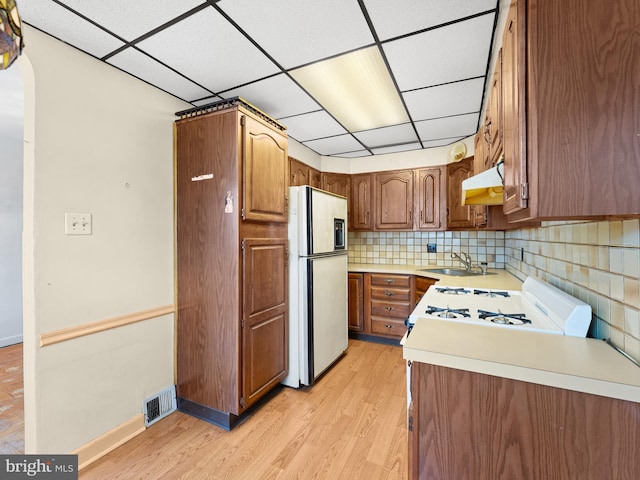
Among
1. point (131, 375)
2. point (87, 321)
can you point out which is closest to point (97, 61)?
point (87, 321)

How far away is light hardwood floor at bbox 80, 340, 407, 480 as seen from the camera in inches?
58.9

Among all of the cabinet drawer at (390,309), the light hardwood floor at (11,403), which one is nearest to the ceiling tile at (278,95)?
the cabinet drawer at (390,309)

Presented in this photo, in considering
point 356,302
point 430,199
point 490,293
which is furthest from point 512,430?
point 430,199

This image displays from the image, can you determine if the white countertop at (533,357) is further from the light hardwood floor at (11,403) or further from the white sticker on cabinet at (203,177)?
the light hardwood floor at (11,403)

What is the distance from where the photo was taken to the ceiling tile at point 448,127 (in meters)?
2.54

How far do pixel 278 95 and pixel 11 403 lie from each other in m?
3.03

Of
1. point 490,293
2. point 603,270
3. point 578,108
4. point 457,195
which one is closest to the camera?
point 578,108

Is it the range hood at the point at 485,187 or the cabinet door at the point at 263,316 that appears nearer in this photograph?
the range hood at the point at 485,187

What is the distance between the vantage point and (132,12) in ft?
4.27

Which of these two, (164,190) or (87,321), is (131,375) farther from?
(164,190)

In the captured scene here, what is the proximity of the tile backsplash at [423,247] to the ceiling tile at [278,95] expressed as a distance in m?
2.08

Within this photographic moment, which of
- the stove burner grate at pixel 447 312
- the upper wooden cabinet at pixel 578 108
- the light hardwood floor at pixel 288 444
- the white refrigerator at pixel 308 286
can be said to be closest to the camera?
the upper wooden cabinet at pixel 578 108

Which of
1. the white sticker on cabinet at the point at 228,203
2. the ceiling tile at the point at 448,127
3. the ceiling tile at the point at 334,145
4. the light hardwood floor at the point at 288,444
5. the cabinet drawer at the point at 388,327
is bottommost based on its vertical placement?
the light hardwood floor at the point at 288,444

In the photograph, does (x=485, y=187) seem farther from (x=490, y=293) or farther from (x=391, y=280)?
(x=391, y=280)
